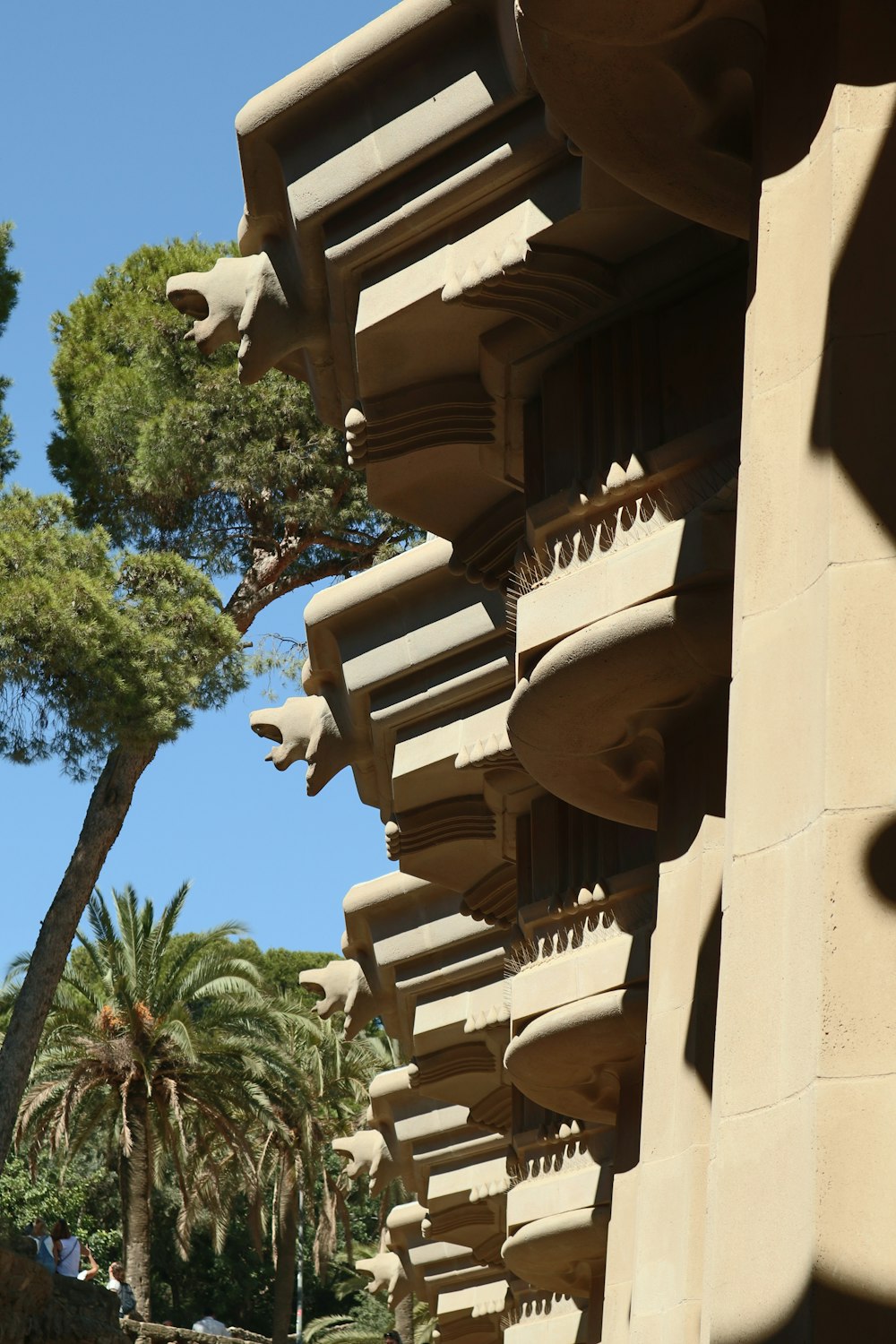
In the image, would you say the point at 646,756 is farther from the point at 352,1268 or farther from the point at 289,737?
the point at 352,1268

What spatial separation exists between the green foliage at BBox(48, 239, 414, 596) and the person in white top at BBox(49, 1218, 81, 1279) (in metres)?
10.0

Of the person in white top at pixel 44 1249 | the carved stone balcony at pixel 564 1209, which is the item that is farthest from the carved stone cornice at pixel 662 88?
the person in white top at pixel 44 1249

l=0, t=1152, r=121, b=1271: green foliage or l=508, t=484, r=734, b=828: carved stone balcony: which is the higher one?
l=0, t=1152, r=121, b=1271: green foliage

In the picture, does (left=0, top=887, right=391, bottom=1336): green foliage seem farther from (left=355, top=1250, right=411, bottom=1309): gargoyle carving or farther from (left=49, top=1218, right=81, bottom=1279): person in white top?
(left=49, top=1218, right=81, bottom=1279): person in white top

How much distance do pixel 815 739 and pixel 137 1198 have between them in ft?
90.6

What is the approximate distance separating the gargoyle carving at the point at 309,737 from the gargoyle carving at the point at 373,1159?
35.0ft

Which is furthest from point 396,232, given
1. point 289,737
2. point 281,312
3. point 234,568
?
point 234,568

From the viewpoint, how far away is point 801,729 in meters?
4.86

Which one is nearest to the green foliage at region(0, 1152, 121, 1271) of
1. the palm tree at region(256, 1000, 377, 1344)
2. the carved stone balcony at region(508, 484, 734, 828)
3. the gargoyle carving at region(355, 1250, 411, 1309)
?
the palm tree at region(256, 1000, 377, 1344)

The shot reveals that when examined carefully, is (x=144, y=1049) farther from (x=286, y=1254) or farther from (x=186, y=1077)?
(x=286, y=1254)

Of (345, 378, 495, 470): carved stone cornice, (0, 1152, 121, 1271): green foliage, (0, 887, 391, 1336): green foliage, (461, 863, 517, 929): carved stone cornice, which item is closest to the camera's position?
(345, 378, 495, 470): carved stone cornice

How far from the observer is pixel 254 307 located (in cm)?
984

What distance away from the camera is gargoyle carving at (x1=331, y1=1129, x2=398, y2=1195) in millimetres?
23641

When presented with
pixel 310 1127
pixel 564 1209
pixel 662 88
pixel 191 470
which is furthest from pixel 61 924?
pixel 662 88
